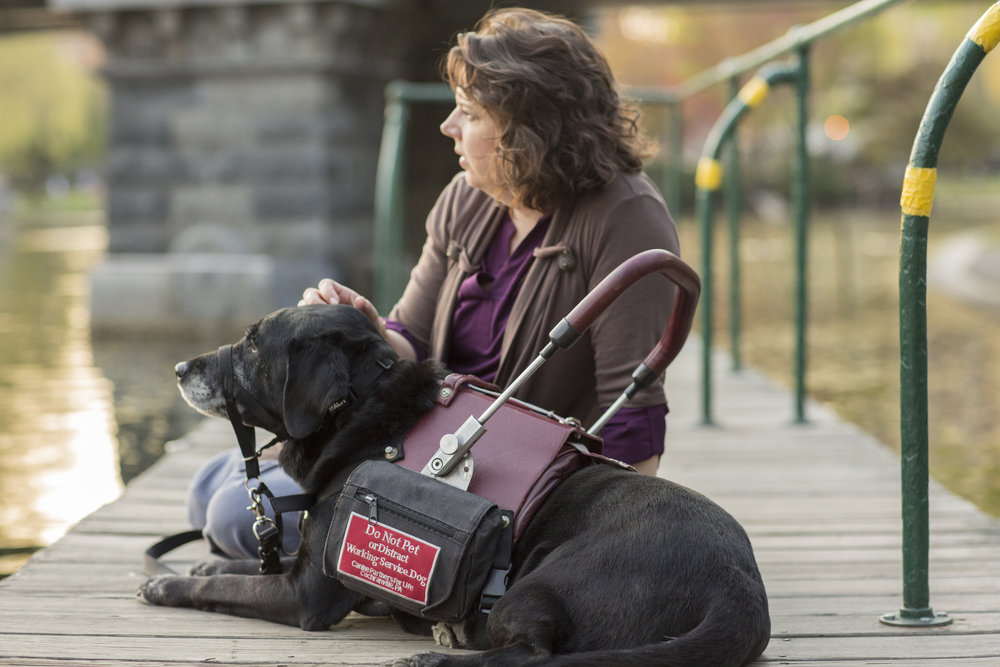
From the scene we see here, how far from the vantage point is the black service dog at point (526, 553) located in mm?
2176

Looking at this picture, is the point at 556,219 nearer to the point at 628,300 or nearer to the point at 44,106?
the point at 628,300

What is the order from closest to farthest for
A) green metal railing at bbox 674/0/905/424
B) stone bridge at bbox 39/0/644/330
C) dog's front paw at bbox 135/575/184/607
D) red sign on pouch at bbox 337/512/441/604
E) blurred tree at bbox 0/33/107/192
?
red sign on pouch at bbox 337/512/441/604
dog's front paw at bbox 135/575/184/607
green metal railing at bbox 674/0/905/424
stone bridge at bbox 39/0/644/330
blurred tree at bbox 0/33/107/192

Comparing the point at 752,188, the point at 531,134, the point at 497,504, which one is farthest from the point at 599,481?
the point at 752,188

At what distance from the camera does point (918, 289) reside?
99.5 inches

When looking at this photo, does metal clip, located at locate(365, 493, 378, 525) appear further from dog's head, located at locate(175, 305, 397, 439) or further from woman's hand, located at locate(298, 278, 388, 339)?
woman's hand, located at locate(298, 278, 388, 339)

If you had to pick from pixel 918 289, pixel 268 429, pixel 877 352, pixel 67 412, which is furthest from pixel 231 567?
pixel 877 352

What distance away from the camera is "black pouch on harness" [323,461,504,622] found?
7.64ft

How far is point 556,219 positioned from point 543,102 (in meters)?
0.29

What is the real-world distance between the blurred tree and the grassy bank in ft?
96.6

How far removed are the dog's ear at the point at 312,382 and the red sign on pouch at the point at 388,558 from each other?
26cm

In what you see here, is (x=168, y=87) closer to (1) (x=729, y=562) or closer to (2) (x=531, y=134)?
(2) (x=531, y=134)

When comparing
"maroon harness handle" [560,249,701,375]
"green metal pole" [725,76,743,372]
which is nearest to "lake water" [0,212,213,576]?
"maroon harness handle" [560,249,701,375]

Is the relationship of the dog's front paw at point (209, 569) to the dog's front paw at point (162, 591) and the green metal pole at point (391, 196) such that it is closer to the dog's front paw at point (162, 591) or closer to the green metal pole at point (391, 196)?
the dog's front paw at point (162, 591)

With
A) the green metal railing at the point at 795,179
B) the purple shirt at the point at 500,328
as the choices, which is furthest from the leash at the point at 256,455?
the green metal railing at the point at 795,179
